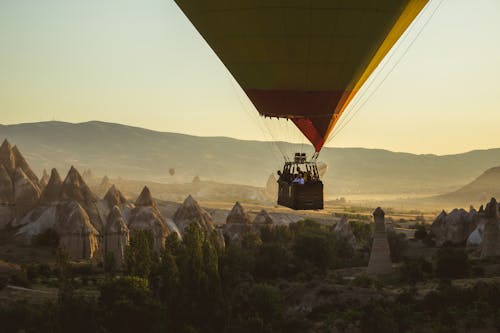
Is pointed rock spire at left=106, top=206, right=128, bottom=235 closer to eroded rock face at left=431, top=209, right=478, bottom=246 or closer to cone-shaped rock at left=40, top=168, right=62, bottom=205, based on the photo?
cone-shaped rock at left=40, top=168, right=62, bottom=205

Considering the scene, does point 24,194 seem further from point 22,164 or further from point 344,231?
point 344,231

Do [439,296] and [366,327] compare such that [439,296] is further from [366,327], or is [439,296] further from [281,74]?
[281,74]

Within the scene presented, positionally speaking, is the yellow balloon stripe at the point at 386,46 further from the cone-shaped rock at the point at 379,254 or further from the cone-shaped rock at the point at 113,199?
the cone-shaped rock at the point at 113,199

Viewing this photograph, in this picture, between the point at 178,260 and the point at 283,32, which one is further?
the point at 178,260

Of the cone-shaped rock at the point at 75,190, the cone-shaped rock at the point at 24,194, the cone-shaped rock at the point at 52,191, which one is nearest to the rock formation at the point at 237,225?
the cone-shaped rock at the point at 75,190

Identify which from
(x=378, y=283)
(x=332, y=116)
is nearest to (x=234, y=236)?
(x=378, y=283)

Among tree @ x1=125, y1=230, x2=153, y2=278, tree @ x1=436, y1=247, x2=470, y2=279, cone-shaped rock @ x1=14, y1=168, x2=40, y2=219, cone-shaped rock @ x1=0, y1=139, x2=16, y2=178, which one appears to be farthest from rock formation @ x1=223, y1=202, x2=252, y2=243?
tree @ x1=125, y1=230, x2=153, y2=278
